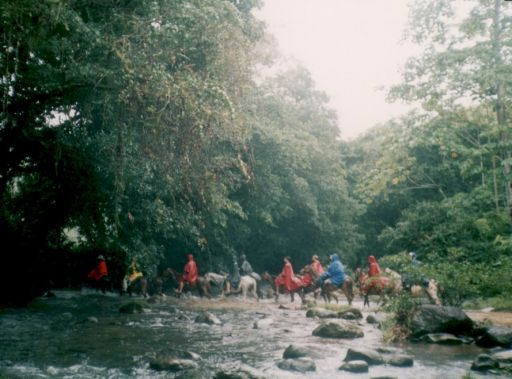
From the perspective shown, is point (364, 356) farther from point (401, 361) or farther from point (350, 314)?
point (350, 314)

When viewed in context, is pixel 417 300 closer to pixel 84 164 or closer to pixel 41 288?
pixel 84 164

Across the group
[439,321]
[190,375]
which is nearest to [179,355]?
[190,375]

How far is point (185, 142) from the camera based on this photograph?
928 centimetres

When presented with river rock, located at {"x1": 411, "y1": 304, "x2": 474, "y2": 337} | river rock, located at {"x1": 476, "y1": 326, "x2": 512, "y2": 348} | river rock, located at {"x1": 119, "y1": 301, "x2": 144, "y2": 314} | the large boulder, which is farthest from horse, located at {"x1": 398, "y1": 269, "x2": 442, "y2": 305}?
river rock, located at {"x1": 119, "y1": 301, "x2": 144, "y2": 314}

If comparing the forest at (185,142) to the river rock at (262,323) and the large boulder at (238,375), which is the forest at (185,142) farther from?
the large boulder at (238,375)

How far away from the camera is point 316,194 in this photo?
97.7 ft

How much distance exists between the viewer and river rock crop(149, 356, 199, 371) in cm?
732

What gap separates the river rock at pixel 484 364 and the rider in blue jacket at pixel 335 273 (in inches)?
359

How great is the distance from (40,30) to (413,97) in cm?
1261

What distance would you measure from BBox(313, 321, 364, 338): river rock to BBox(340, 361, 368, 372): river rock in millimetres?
2916

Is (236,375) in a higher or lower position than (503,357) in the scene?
lower

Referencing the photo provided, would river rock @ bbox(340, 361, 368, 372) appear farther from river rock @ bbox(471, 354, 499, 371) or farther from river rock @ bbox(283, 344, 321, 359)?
river rock @ bbox(471, 354, 499, 371)

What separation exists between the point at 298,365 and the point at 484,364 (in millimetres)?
2817

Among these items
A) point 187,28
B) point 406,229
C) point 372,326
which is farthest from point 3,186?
point 406,229
